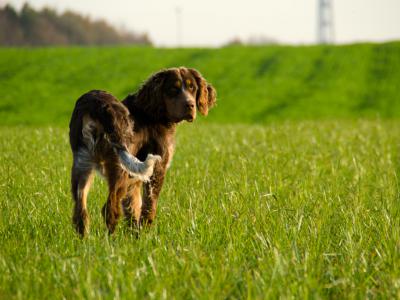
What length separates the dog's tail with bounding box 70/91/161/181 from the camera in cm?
464

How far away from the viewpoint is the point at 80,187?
470cm

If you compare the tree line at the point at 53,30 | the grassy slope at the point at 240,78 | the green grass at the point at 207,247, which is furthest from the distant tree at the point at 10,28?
the green grass at the point at 207,247

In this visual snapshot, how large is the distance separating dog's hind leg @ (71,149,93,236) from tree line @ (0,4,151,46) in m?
52.2

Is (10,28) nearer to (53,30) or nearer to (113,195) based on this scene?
(53,30)

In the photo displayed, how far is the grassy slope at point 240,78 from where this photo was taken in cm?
2948

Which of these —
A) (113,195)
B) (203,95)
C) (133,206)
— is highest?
(203,95)

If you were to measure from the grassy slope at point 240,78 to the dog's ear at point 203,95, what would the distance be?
19.9 metres

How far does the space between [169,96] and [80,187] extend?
141 centimetres

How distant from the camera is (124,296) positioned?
298 centimetres

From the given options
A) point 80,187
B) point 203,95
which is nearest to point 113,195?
point 80,187

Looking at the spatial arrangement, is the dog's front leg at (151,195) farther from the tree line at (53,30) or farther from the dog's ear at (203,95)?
the tree line at (53,30)

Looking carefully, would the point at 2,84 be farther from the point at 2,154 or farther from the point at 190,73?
the point at 190,73

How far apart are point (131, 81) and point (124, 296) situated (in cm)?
3169

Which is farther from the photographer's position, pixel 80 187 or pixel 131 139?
pixel 131 139
